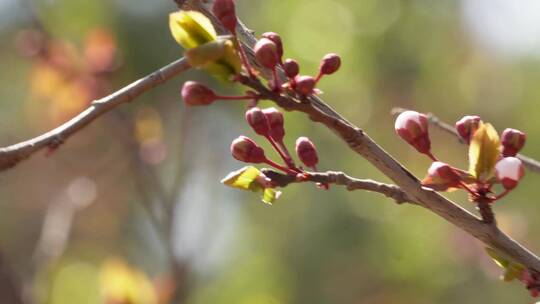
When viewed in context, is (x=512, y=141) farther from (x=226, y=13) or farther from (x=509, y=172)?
(x=226, y=13)

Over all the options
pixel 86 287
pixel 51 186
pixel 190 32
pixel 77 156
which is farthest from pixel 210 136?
pixel 51 186

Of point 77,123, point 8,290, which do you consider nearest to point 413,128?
point 77,123


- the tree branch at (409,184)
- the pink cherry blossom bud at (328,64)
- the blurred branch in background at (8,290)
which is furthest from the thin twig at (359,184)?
the blurred branch in background at (8,290)

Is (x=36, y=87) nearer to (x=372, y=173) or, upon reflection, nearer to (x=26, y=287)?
(x=26, y=287)

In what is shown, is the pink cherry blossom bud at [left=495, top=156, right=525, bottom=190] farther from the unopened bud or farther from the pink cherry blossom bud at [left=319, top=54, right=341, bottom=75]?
the pink cherry blossom bud at [left=319, top=54, right=341, bottom=75]

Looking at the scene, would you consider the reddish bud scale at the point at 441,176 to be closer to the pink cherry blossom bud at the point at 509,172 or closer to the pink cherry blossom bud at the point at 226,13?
the pink cherry blossom bud at the point at 509,172

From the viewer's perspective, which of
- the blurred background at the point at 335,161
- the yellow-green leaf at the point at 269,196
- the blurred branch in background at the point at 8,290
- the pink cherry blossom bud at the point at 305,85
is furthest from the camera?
the blurred background at the point at 335,161

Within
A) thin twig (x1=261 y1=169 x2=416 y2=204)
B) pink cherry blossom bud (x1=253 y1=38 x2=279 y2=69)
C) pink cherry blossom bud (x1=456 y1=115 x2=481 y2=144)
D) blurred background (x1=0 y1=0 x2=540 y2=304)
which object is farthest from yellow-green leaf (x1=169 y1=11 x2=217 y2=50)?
blurred background (x1=0 y1=0 x2=540 y2=304)
